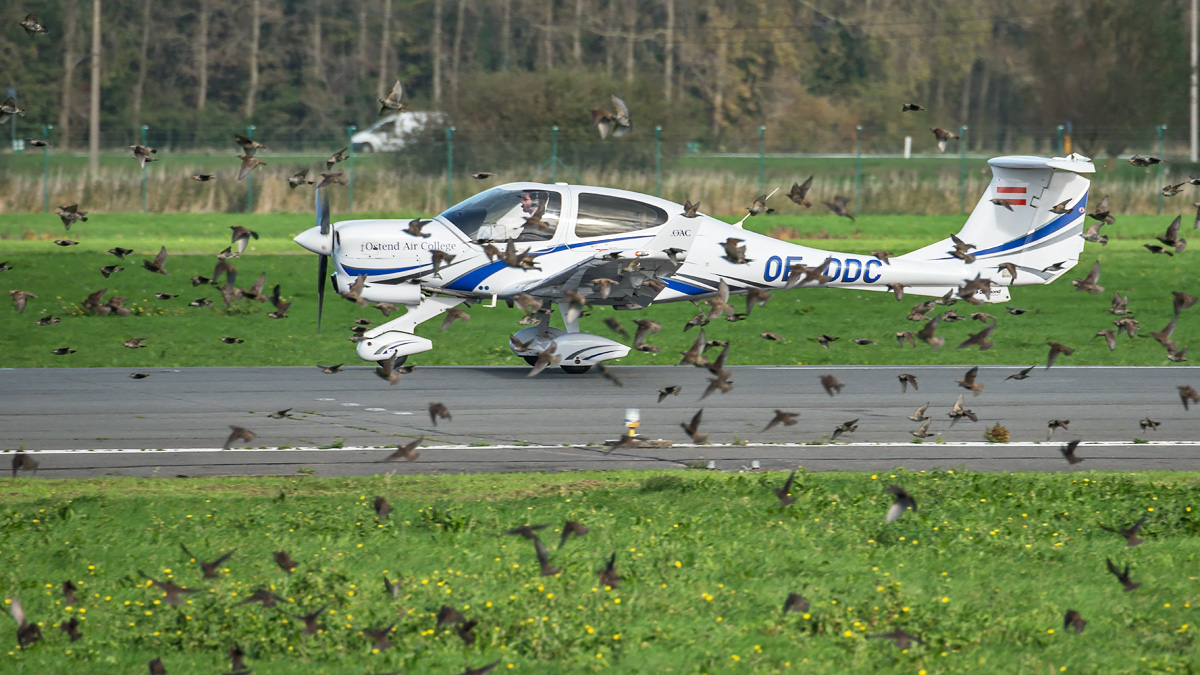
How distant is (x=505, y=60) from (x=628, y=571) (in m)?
57.2

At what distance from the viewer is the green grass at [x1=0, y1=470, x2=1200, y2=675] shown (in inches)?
241

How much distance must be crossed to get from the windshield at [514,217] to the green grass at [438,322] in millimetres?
2192

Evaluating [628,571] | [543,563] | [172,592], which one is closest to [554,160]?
[628,571]

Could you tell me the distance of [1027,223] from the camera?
16875 millimetres

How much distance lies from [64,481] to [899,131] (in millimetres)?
56577

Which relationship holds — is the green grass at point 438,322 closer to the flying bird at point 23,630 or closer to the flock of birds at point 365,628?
the flock of birds at point 365,628

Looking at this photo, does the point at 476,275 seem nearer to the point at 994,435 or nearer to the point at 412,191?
the point at 994,435

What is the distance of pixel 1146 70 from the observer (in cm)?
5447

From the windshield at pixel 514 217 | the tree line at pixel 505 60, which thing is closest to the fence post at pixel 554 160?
the tree line at pixel 505 60

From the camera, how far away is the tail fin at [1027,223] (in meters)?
16.7

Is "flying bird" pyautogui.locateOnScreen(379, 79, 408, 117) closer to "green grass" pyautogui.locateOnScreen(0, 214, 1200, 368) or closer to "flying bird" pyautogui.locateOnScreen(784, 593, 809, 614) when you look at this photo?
"flying bird" pyautogui.locateOnScreen(784, 593, 809, 614)

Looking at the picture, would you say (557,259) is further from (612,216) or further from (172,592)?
(172,592)

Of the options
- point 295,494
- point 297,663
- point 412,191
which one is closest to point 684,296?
point 295,494

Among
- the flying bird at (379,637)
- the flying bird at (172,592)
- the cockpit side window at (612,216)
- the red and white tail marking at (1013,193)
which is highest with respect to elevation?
the red and white tail marking at (1013,193)
